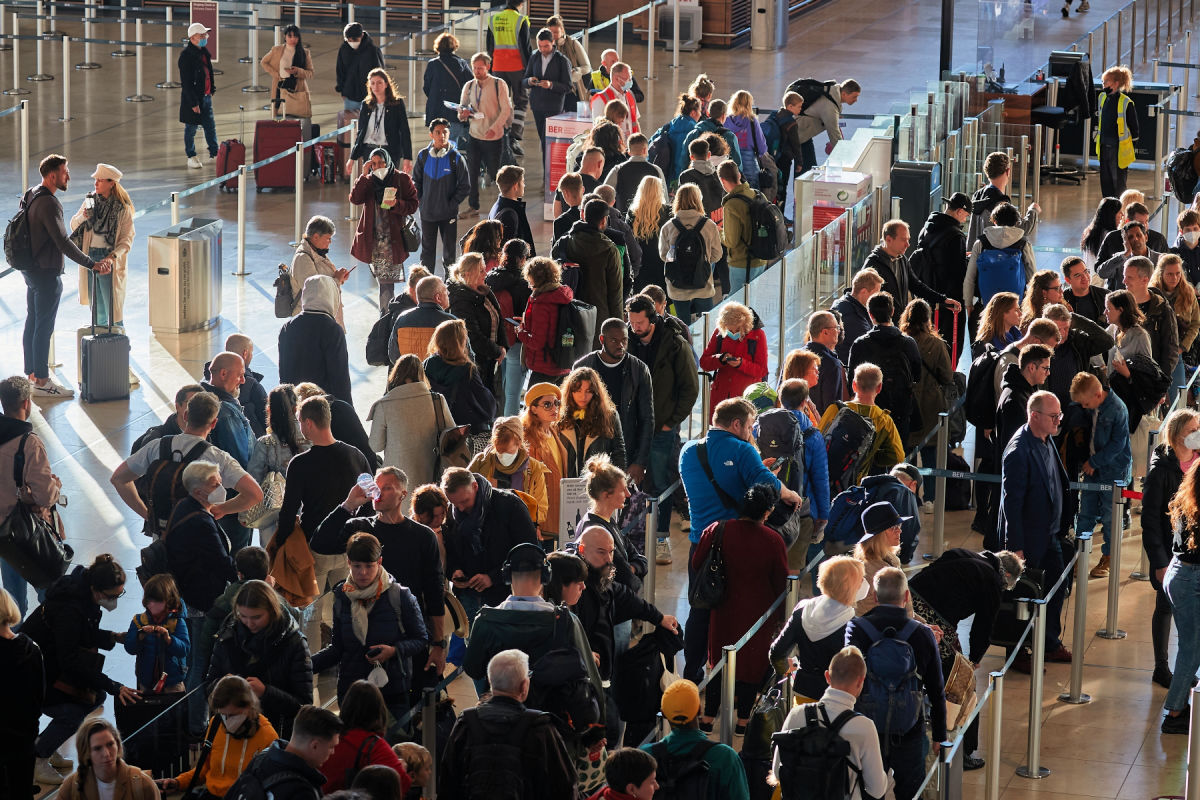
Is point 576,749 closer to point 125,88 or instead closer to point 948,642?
point 948,642

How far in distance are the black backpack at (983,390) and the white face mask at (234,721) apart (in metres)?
5.85

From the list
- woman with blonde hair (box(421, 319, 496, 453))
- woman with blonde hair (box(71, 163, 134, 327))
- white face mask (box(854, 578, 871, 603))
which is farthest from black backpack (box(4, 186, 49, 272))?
white face mask (box(854, 578, 871, 603))

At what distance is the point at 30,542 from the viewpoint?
31.9 feet

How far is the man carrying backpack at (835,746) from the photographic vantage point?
7.21 m

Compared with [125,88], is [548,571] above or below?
below

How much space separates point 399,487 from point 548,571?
0.87 meters

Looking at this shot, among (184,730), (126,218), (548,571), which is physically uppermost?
(126,218)

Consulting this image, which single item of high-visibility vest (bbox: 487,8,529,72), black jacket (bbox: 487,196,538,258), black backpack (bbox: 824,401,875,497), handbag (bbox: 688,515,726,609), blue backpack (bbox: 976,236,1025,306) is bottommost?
handbag (bbox: 688,515,726,609)

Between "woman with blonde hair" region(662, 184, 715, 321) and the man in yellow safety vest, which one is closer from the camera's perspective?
"woman with blonde hair" region(662, 184, 715, 321)

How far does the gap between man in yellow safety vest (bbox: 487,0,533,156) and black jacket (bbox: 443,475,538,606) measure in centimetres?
1358

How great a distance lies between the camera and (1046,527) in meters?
10.0

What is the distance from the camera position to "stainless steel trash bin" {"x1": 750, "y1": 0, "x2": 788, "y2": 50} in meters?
31.6

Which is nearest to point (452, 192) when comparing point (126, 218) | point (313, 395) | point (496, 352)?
point (126, 218)

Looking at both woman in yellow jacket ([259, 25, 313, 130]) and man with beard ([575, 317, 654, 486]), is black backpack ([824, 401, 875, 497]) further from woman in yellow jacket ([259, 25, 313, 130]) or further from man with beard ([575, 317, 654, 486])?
woman in yellow jacket ([259, 25, 313, 130])
